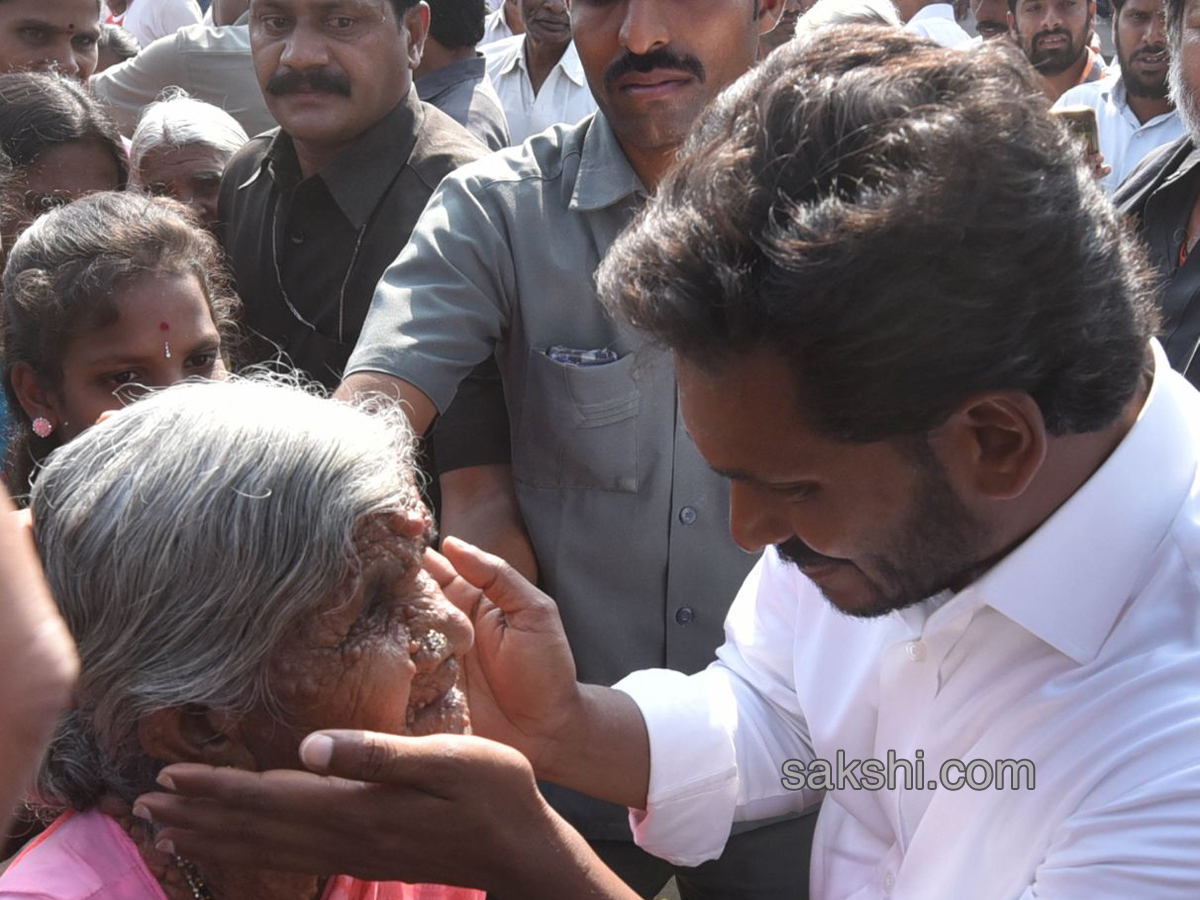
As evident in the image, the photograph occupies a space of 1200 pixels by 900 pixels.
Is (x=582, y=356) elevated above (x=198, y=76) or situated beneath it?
situated beneath

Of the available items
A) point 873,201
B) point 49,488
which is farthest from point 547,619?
point 873,201

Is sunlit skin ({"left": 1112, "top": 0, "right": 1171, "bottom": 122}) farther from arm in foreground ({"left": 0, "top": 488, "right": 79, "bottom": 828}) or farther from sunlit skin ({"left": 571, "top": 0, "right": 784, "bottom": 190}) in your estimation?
arm in foreground ({"left": 0, "top": 488, "right": 79, "bottom": 828})

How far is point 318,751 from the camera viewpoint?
1914 millimetres

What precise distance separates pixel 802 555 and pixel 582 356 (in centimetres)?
122

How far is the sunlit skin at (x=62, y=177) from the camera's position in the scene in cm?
464

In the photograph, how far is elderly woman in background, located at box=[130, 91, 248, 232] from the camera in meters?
5.37

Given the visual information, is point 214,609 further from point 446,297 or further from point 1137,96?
point 1137,96

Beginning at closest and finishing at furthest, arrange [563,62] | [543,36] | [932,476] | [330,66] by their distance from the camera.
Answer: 1. [932,476]
2. [330,66]
3. [563,62]
4. [543,36]

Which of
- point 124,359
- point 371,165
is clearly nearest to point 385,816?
point 124,359

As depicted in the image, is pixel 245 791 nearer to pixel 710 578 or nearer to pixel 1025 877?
pixel 1025 877

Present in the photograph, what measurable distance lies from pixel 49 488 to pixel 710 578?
1734 mm

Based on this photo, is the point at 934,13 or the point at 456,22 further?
the point at 934,13

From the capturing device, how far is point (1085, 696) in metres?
2.14

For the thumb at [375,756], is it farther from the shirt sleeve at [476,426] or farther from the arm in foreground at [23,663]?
the shirt sleeve at [476,426]
